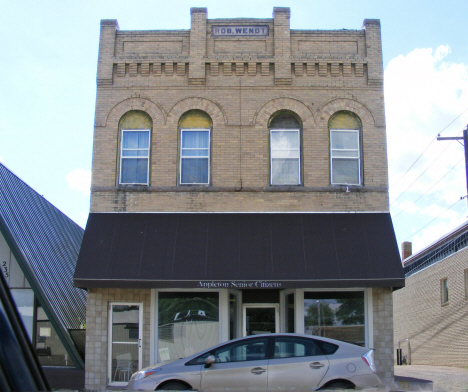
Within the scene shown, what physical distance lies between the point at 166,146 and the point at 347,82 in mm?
4973

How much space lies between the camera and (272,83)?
14.6 metres

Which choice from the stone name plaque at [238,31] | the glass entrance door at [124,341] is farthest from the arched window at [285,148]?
the glass entrance door at [124,341]

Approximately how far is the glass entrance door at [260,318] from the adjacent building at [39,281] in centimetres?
538

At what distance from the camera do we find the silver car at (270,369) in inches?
367

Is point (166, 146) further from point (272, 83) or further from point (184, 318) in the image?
point (184, 318)

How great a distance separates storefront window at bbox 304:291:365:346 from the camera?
1336cm

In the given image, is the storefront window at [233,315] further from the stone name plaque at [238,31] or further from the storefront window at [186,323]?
the stone name plaque at [238,31]

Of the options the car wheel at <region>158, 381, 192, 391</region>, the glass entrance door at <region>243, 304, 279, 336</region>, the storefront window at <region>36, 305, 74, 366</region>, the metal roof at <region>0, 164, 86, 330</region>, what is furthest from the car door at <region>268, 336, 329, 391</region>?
the storefront window at <region>36, 305, 74, 366</region>

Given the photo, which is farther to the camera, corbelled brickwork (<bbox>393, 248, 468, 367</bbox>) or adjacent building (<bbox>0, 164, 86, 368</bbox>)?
corbelled brickwork (<bbox>393, 248, 468, 367</bbox>)

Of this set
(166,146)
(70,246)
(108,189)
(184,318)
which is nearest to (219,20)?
(166,146)

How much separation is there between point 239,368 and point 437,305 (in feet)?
63.6

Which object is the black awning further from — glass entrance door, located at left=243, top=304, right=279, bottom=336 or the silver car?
the silver car

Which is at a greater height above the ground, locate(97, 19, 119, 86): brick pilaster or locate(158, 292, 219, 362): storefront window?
locate(97, 19, 119, 86): brick pilaster

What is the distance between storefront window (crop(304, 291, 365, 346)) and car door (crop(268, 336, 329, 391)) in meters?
3.73
